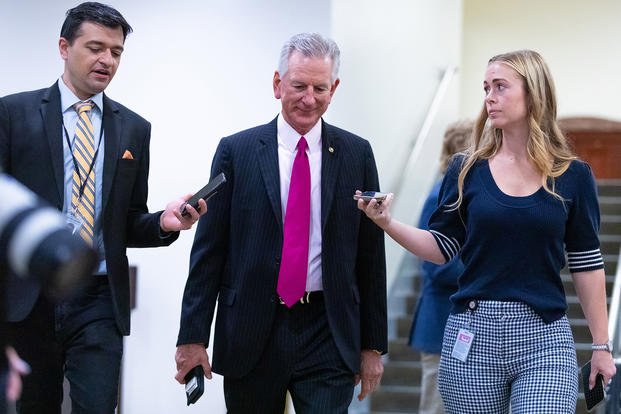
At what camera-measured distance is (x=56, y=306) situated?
3.47 meters

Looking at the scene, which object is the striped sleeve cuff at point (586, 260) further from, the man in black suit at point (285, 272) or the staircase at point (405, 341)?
the staircase at point (405, 341)

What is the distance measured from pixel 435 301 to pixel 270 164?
1908 mm

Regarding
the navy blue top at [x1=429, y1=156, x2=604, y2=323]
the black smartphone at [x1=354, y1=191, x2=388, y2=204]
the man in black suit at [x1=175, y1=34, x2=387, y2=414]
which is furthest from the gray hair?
the navy blue top at [x1=429, y1=156, x2=604, y2=323]

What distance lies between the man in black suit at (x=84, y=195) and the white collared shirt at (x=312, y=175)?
421mm

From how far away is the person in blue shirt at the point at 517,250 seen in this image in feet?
11.2

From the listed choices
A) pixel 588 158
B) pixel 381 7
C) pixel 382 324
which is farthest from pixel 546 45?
pixel 382 324

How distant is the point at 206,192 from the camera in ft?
10.8

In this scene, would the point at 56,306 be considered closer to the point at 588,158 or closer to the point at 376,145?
the point at 376,145

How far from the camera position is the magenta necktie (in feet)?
11.6

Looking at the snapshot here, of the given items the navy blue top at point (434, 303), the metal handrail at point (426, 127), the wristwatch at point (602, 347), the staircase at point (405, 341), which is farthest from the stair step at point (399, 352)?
the wristwatch at point (602, 347)

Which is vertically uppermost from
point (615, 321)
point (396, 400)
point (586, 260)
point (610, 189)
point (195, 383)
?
point (586, 260)

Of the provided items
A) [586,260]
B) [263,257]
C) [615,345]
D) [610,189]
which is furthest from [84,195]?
[610,189]

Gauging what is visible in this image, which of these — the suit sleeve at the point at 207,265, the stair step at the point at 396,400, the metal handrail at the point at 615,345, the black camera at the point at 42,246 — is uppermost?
the black camera at the point at 42,246

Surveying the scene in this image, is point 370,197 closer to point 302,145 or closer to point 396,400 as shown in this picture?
point 302,145
